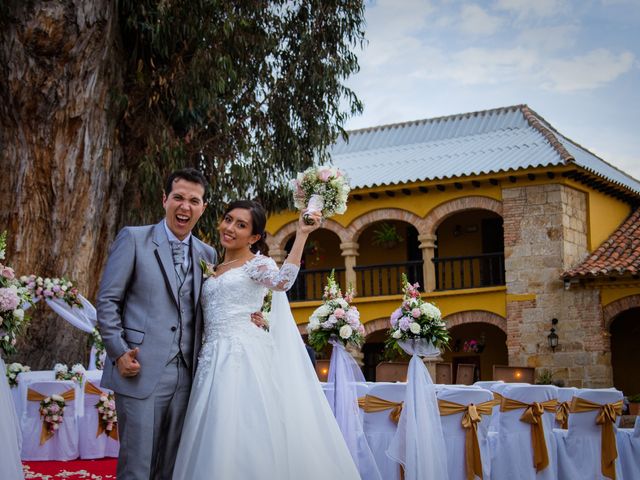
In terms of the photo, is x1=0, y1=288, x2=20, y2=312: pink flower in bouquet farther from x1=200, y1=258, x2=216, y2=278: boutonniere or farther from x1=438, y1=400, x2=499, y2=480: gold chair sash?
x1=438, y1=400, x2=499, y2=480: gold chair sash

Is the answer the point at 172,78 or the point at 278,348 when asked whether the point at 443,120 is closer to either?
the point at 172,78

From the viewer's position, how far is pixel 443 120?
85.1 ft

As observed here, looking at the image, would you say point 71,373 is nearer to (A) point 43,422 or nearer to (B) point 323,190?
(A) point 43,422

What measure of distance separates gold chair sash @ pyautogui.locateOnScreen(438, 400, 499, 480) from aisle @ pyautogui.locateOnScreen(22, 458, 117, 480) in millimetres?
2929

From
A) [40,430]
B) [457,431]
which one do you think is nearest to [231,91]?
[40,430]

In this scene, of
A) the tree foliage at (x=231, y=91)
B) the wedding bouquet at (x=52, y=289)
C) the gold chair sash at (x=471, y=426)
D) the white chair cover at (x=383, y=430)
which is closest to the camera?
the gold chair sash at (x=471, y=426)

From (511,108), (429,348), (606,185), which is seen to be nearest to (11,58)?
(429,348)

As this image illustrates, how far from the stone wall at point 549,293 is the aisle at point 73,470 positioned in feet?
39.1

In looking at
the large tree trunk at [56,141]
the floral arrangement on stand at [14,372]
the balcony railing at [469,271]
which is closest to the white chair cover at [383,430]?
the floral arrangement on stand at [14,372]

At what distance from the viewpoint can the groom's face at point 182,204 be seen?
4.55m

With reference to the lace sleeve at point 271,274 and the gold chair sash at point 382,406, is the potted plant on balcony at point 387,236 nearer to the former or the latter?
the gold chair sash at point 382,406

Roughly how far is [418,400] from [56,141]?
18.1 feet

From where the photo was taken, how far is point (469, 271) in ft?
72.9

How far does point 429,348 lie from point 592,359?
41.1ft
